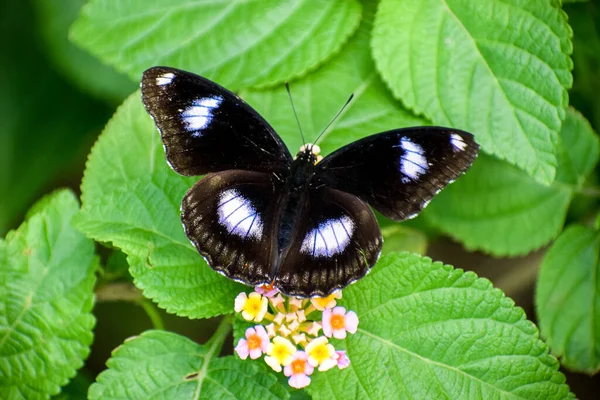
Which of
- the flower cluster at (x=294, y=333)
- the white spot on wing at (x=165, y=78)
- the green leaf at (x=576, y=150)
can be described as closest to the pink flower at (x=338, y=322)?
the flower cluster at (x=294, y=333)

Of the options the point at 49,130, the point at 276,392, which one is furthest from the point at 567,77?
the point at 49,130

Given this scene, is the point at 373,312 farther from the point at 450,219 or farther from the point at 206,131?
the point at 450,219

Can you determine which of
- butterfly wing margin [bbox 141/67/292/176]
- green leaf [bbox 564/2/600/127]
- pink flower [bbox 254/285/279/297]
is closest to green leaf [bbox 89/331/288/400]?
pink flower [bbox 254/285/279/297]

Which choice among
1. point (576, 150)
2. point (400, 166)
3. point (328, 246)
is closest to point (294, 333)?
point (328, 246)

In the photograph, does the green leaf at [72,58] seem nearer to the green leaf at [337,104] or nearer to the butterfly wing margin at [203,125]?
the green leaf at [337,104]

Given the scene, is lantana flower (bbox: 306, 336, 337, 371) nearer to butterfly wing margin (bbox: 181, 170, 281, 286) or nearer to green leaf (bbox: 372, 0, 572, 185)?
butterfly wing margin (bbox: 181, 170, 281, 286)

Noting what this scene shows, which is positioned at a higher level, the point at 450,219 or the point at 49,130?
the point at 49,130

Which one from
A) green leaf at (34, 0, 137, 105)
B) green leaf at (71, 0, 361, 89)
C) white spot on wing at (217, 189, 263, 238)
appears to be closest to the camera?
white spot on wing at (217, 189, 263, 238)
